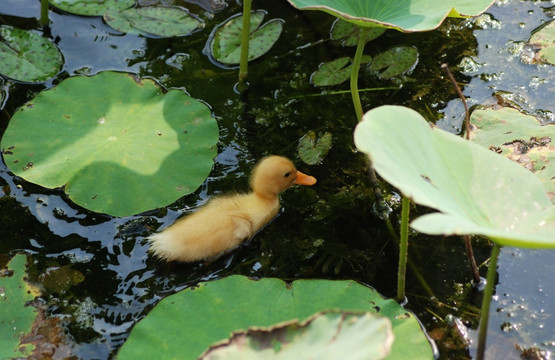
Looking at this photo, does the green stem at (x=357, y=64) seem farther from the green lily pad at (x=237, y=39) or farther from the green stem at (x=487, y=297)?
the green stem at (x=487, y=297)

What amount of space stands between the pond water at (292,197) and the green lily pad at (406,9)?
0.70 meters

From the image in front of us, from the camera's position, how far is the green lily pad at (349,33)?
4188mm

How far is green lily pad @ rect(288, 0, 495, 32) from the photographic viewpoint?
3.01m

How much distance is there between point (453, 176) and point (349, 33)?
2073mm

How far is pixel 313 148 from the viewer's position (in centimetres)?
358

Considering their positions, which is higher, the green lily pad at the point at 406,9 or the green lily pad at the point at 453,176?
the green lily pad at the point at 406,9

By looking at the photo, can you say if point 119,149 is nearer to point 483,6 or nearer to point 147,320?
point 147,320

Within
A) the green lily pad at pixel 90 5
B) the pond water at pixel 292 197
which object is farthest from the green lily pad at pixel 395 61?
the green lily pad at pixel 90 5

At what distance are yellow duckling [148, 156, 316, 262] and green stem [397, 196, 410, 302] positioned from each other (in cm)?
69

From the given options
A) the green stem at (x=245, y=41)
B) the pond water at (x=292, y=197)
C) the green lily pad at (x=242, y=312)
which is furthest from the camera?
the green stem at (x=245, y=41)

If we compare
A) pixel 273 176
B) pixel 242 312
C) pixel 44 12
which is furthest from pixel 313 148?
pixel 44 12

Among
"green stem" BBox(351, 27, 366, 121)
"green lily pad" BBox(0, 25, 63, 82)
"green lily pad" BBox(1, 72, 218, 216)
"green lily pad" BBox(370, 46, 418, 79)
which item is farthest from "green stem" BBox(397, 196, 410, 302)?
"green lily pad" BBox(0, 25, 63, 82)

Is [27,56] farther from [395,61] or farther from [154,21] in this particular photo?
[395,61]

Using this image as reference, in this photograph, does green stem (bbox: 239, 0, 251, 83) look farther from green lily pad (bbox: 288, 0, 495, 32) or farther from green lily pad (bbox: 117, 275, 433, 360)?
green lily pad (bbox: 117, 275, 433, 360)
